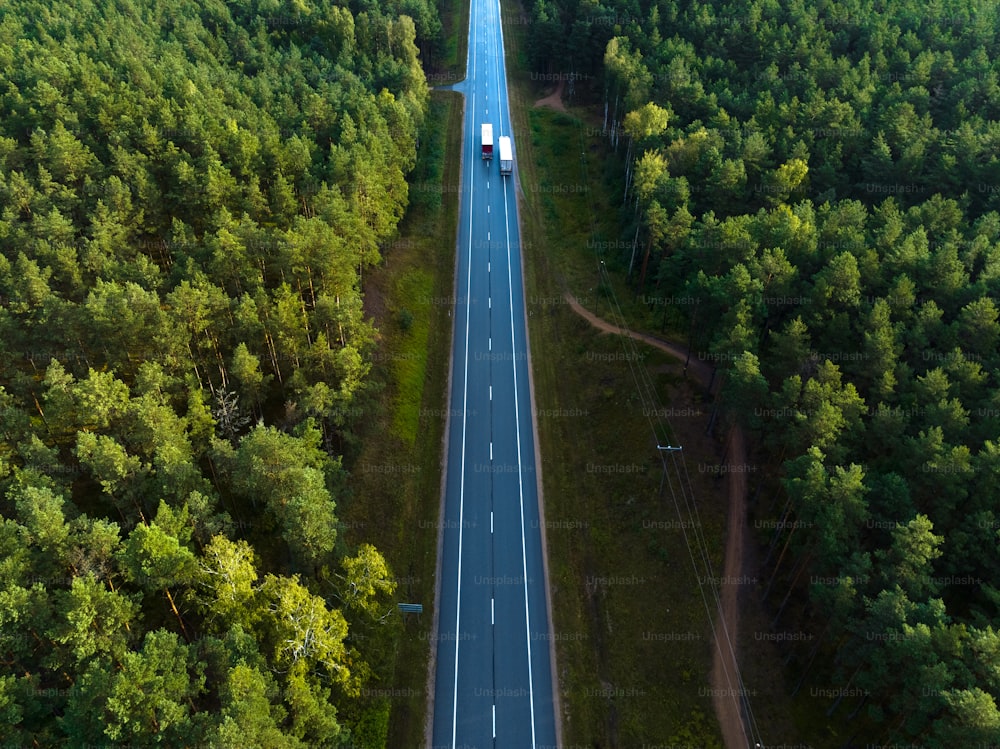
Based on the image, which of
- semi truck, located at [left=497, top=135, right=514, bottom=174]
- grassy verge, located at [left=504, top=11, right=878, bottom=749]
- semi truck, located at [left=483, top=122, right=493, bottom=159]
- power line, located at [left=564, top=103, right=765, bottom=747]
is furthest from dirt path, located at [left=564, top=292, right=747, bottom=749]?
semi truck, located at [left=483, top=122, right=493, bottom=159]

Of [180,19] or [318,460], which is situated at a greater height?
[180,19]

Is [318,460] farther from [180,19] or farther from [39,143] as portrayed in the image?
[180,19]

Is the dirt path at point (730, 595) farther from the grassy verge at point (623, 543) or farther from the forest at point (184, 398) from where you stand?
the forest at point (184, 398)

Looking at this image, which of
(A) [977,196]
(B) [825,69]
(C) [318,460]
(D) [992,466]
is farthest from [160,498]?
(B) [825,69]

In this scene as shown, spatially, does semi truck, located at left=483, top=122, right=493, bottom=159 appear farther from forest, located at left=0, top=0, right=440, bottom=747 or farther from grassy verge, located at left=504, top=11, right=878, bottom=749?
grassy verge, located at left=504, top=11, right=878, bottom=749

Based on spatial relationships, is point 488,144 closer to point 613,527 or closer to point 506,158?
point 506,158
